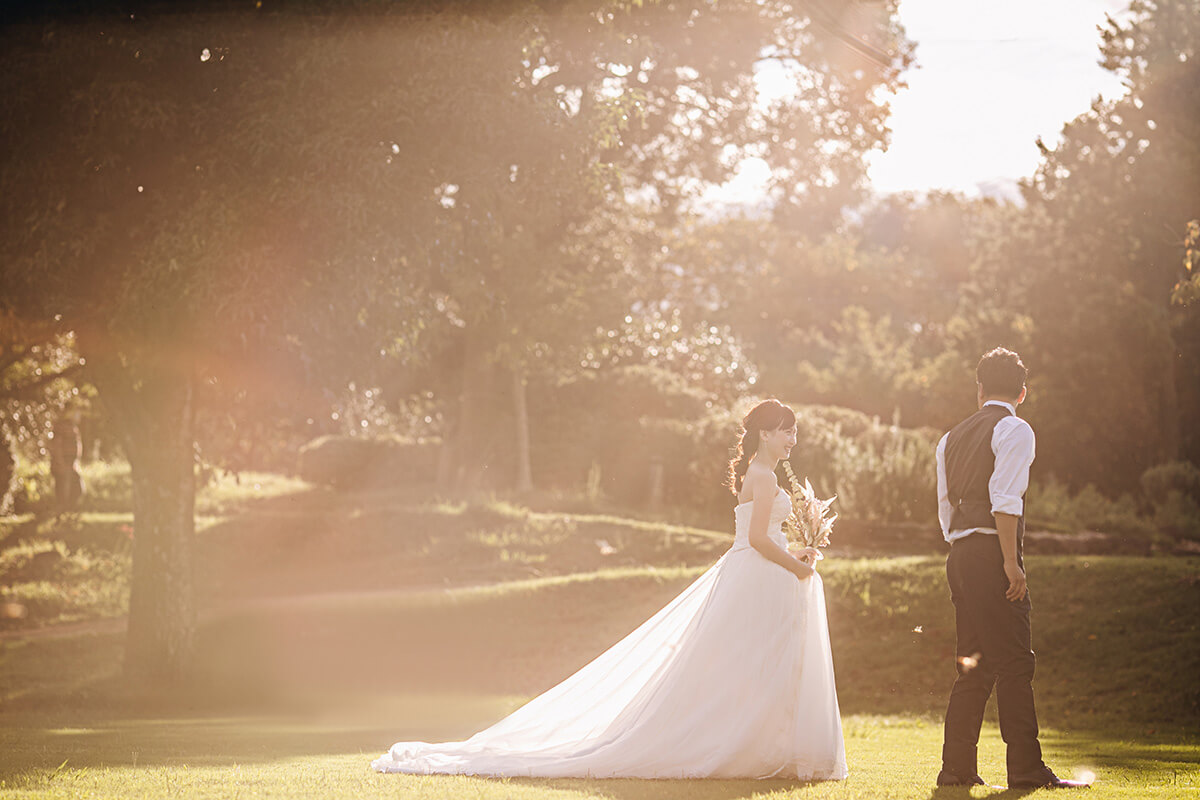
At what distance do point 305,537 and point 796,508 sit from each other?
18460 millimetres

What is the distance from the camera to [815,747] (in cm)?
781

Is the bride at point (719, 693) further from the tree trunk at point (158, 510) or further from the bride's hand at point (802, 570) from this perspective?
the tree trunk at point (158, 510)

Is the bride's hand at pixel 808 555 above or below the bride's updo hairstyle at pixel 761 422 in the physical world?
below

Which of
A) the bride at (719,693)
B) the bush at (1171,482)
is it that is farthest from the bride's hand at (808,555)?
the bush at (1171,482)

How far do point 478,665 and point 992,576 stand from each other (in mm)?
10501

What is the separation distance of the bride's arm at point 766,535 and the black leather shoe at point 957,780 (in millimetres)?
1590

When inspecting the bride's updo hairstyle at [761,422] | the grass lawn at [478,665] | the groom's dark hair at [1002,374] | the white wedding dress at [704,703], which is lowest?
the grass lawn at [478,665]

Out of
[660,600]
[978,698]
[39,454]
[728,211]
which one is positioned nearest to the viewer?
[978,698]

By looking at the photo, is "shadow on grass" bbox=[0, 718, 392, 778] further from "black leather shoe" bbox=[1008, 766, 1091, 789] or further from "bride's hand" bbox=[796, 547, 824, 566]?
"black leather shoe" bbox=[1008, 766, 1091, 789]

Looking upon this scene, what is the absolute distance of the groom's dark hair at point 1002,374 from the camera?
25.0ft

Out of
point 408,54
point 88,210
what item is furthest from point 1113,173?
point 88,210

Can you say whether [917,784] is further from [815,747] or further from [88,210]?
[88,210]

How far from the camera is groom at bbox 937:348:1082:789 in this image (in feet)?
24.1

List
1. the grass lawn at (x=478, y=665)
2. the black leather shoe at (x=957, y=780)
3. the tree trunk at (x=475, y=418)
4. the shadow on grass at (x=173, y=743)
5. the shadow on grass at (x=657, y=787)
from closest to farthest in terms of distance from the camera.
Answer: the shadow on grass at (x=657, y=787) < the black leather shoe at (x=957, y=780) < the grass lawn at (x=478, y=665) < the shadow on grass at (x=173, y=743) < the tree trunk at (x=475, y=418)
